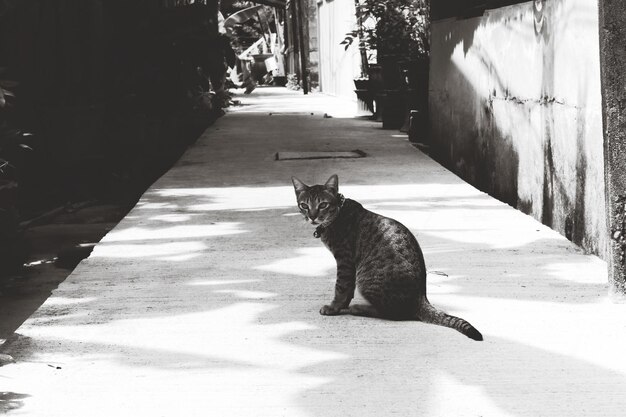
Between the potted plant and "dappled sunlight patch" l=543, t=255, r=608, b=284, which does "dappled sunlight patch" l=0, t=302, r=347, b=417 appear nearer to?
"dappled sunlight patch" l=543, t=255, r=608, b=284

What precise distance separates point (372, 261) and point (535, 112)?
2.97 m

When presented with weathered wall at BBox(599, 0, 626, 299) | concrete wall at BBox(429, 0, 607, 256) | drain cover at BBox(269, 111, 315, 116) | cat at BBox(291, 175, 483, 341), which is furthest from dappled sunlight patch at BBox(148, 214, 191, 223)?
drain cover at BBox(269, 111, 315, 116)

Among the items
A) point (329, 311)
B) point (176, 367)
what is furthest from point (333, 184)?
point (176, 367)

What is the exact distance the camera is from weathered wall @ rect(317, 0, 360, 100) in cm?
2214

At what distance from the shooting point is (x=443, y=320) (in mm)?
3955

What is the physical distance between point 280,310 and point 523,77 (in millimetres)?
3395

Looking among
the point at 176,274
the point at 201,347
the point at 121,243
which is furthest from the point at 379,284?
the point at 121,243

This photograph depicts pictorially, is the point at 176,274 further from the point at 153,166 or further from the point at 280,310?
the point at 153,166

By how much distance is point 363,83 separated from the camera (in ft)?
56.5

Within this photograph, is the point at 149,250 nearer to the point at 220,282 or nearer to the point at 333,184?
the point at 220,282

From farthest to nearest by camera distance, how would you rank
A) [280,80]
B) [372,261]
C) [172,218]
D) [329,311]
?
[280,80] → [172,218] → [329,311] → [372,261]

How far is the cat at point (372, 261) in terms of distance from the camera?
399cm

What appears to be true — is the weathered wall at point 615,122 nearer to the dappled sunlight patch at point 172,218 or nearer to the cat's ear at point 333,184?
the cat's ear at point 333,184

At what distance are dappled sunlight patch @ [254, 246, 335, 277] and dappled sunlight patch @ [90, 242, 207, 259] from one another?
0.56 m
